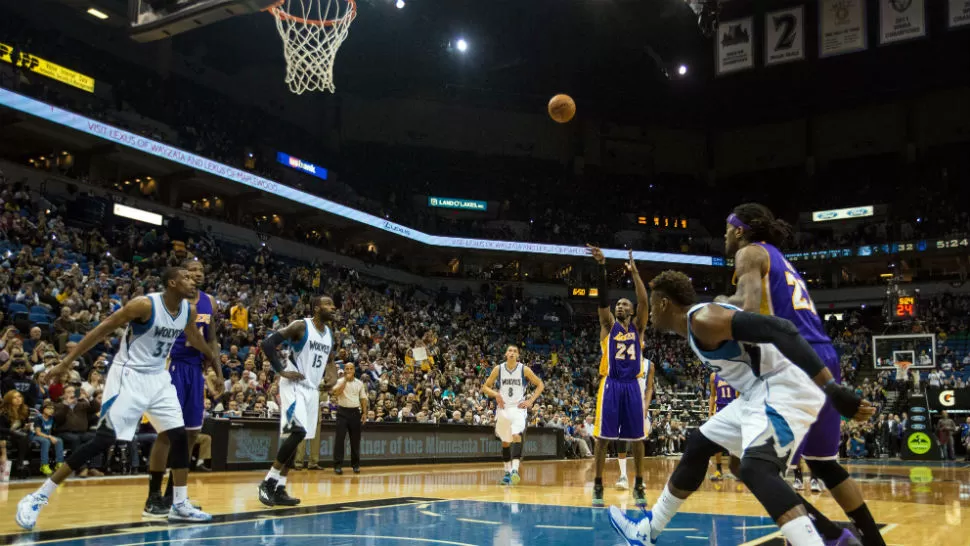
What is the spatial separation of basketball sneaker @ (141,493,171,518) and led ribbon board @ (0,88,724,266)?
67.8 feet

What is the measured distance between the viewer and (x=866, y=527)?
4430 mm

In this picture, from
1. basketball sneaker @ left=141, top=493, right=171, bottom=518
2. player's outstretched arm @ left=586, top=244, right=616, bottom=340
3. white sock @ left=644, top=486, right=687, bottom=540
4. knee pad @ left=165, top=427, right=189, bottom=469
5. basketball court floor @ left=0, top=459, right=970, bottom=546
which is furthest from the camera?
player's outstretched arm @ left=586, top=244, right=616, bottom=340

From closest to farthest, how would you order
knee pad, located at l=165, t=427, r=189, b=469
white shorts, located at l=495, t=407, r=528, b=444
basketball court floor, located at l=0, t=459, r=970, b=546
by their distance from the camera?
1. basketball court floor, located at l=0, t=459, r=970, b=546
2. knee pad, located at l=165, t=427, r=189, b=469
3. white shorts, located at l=495, t=407, r=528, b=444

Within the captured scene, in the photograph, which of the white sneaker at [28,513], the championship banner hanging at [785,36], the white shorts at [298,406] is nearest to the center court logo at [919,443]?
the championship banner hanging at [785,36]

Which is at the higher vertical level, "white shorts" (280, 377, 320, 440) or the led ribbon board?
the led ribbon board

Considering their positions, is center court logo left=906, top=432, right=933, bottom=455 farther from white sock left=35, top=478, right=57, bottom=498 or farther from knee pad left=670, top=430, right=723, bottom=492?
white sock left=35, top=478, right=57, bottom=498

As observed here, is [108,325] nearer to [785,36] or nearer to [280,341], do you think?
[280,341]

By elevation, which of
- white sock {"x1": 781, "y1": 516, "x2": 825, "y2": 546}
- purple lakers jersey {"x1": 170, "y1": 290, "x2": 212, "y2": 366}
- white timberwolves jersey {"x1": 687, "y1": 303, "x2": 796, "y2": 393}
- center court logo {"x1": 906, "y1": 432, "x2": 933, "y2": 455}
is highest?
purple lakers jersey {"x1": 170, "y1": 290, "x2": 212, "y2": 366}

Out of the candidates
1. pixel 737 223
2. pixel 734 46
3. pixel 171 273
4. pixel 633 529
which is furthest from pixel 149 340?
pixel 734 46

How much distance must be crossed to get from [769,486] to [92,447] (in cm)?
515

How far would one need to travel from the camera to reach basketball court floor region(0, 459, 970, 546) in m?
5.79

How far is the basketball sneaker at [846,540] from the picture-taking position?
456 cm

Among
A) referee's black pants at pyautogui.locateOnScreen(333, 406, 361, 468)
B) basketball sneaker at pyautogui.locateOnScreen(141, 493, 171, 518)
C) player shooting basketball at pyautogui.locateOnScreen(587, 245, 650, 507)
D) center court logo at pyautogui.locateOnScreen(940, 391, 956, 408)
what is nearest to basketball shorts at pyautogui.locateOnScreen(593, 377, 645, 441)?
player shooting basketball at pyautogui.locateOnScreen(587, 245, 650, 507)

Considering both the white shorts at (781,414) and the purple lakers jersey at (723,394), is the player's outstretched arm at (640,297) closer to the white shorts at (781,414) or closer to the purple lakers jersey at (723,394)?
the purple lakers jersey at (723,394)
